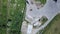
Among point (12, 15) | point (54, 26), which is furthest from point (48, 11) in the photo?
point (12, 15)

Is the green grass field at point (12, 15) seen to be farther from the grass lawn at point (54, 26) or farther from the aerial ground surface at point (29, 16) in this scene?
the grass lawn at point (54, 26)

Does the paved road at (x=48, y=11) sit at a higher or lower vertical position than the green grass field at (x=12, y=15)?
higher

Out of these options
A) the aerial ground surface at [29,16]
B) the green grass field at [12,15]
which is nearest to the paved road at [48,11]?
the aerial ground surface at [29,16]

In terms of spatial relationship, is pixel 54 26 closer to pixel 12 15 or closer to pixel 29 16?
pixel 29 16

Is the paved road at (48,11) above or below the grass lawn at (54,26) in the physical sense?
above

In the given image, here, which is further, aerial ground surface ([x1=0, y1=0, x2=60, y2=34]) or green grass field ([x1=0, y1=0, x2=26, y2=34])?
green grass field ([x1=0, y1=0, x2=26, y2=34])

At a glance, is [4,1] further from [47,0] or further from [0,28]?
[47,0]

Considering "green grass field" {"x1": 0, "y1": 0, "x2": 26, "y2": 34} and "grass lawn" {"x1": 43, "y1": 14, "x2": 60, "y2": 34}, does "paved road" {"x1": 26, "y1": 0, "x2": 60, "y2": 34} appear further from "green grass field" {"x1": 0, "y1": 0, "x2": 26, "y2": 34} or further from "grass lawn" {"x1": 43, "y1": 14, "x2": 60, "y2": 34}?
"green grass field" {"x1": 0, "y1": 0, "x2": 26, "y2": 34}

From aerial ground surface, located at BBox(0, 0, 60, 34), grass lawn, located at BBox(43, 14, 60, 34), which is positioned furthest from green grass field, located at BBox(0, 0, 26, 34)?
grass lawn, located at BBox(43, 14, 60, 34)

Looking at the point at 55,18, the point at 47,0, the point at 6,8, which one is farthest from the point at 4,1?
the point at 55,18

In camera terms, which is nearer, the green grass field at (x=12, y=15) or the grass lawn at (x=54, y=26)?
the grass lawn at (x=54, y=26)

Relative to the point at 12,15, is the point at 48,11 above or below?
above
